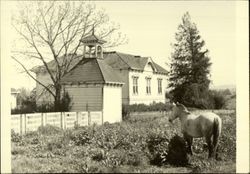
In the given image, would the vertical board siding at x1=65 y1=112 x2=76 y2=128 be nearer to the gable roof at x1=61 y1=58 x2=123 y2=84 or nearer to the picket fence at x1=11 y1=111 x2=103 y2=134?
the picket fence at x1=11 y1=111 x2=103 y2=134

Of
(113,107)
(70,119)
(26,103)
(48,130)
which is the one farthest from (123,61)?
(26,103)

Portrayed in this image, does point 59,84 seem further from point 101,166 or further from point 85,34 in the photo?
point 101,166

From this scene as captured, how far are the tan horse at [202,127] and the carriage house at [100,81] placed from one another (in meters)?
2.42

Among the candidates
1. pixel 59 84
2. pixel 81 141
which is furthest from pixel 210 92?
pixel 59 84

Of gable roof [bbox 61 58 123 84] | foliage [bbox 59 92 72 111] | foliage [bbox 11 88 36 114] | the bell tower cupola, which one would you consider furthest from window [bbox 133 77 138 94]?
foliage [bbox 11 88 36 114]

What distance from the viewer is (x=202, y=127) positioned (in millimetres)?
5719

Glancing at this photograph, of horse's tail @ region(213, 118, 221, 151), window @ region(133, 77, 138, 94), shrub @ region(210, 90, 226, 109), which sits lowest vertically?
horse's tail @ region(213, 118, 221, 151)

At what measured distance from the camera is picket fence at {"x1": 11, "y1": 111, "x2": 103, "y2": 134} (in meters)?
7.72

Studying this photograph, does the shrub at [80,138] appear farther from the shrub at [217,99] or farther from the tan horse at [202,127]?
the shrub at [217,99]

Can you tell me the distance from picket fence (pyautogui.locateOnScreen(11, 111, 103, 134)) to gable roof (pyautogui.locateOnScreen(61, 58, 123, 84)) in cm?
141

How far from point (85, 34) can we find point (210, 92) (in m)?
3.42

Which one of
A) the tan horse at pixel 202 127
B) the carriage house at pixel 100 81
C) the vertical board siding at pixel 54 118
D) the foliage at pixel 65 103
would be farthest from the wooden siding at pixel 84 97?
the tan horse at pixel 202 127

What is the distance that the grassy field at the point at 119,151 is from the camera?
5477 millimetres

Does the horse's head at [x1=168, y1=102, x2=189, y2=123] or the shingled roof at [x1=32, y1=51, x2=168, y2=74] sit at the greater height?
the shingled roof at [x1=32, y1=51, x2=168, y2=74]
